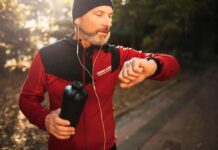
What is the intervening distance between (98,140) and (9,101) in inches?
253

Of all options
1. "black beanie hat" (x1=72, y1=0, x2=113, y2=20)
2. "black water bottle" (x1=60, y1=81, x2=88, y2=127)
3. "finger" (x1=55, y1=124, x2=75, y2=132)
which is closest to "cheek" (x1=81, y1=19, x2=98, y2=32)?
"black beanie hat" (x1=72, y1=0, x2=113, y2=20)

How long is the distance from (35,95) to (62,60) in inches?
14.8

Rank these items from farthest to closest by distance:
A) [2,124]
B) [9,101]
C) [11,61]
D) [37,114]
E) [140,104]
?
[11,61], [140,104], [9,101], [2,124], [37,114]

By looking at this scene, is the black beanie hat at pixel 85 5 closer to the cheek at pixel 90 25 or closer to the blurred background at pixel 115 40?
the cheek at pixel 90 25

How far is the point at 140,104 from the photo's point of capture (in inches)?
362

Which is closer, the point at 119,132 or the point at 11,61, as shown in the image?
the point at 119,132

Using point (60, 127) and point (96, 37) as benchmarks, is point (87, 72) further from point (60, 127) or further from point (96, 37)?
point (60, 127)

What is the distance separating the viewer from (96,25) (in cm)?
237

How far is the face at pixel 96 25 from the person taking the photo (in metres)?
2.38

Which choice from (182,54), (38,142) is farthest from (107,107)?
(182,54)

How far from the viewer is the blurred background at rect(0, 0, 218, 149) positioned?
6.72 meters

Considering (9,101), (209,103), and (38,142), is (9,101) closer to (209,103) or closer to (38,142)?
(38,142)

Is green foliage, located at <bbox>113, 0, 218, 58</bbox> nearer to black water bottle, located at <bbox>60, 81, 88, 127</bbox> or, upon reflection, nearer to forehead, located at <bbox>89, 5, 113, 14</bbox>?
forehead, located at <bbox>89, 5, 113, 14</bbox>

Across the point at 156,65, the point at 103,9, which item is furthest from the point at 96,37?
the point at 156,65
